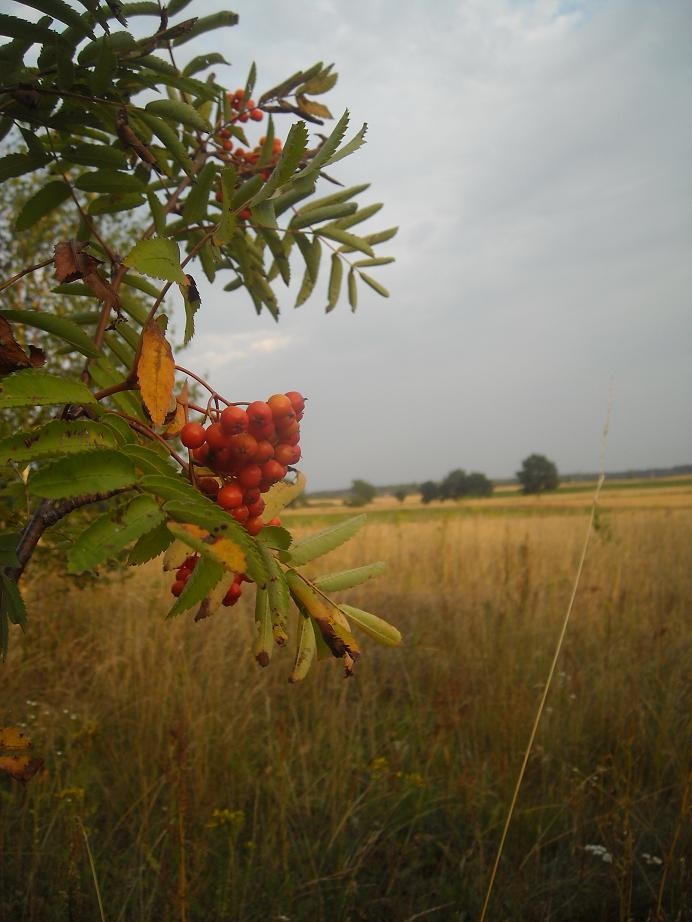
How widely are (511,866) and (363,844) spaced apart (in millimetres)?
474

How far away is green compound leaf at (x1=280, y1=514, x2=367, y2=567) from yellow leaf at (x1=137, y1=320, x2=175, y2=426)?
264mm

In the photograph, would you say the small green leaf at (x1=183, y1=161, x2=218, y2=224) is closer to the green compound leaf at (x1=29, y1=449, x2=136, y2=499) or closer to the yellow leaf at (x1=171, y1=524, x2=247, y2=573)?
the green compound leaf at (x1=29, y1=449, x2=136, y2=499)

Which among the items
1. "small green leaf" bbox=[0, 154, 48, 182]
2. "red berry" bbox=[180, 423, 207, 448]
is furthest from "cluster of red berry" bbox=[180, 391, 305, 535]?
"small green leaf" bbox=[0, 154, 48, 182]

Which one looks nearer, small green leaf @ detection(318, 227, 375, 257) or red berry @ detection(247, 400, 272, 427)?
red berry @ detection(247, 400, 272, 427)

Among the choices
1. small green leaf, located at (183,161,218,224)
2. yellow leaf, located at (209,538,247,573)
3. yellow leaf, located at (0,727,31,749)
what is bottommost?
yellow leaf, located at (0,727,31,749)

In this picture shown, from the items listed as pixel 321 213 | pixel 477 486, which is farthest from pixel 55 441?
pixel 477 486

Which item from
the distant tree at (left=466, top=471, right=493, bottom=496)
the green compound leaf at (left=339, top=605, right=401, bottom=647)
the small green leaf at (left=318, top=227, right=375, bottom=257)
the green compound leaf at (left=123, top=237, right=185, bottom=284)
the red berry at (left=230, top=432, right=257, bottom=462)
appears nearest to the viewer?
the green compound leaf at (left=123, top=237, right=185, bottom=284)

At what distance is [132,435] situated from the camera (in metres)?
0.80

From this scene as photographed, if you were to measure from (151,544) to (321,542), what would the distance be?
0.27 metres

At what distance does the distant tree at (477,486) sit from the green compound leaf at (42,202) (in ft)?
101

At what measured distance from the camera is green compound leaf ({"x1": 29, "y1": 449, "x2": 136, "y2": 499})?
0.63 m

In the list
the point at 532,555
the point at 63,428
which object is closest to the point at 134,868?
the point at 63,428

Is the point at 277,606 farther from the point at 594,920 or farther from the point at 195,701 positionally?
the point at 195,701

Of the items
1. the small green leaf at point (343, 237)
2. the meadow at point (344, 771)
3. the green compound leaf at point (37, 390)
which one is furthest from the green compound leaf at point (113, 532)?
the meadow at point (344, 771)
